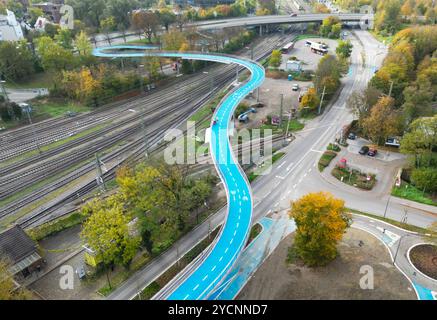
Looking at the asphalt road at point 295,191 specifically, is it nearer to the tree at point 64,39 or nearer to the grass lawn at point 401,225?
the grass lawn at point 401,225

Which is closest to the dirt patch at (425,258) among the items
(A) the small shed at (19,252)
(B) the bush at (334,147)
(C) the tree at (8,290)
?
(B) the bush at (334,147)

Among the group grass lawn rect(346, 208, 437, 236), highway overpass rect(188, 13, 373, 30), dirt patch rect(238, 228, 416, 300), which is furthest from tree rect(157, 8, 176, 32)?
dirt patch rect(238, 228, 416, 300)

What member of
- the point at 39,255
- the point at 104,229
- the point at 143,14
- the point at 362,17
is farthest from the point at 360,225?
the point at 362,17

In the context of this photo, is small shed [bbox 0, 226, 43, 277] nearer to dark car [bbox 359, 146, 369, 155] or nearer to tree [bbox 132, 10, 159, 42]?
Result: dark car [bbox 359, 146, 369, 155]

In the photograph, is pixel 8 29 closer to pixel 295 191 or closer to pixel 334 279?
pixel 295 191

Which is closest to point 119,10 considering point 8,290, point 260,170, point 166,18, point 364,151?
point 166,18

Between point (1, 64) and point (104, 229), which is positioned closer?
point (104, 229)

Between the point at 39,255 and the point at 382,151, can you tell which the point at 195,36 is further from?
the point at 39,255

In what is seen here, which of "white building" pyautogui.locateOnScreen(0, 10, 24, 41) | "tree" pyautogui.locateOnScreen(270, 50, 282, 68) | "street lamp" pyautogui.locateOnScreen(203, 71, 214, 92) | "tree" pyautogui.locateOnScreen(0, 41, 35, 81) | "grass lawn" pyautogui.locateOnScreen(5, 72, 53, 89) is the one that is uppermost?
"white building" pyautogui.locateOnScreen(0, 10, 24, 41)
